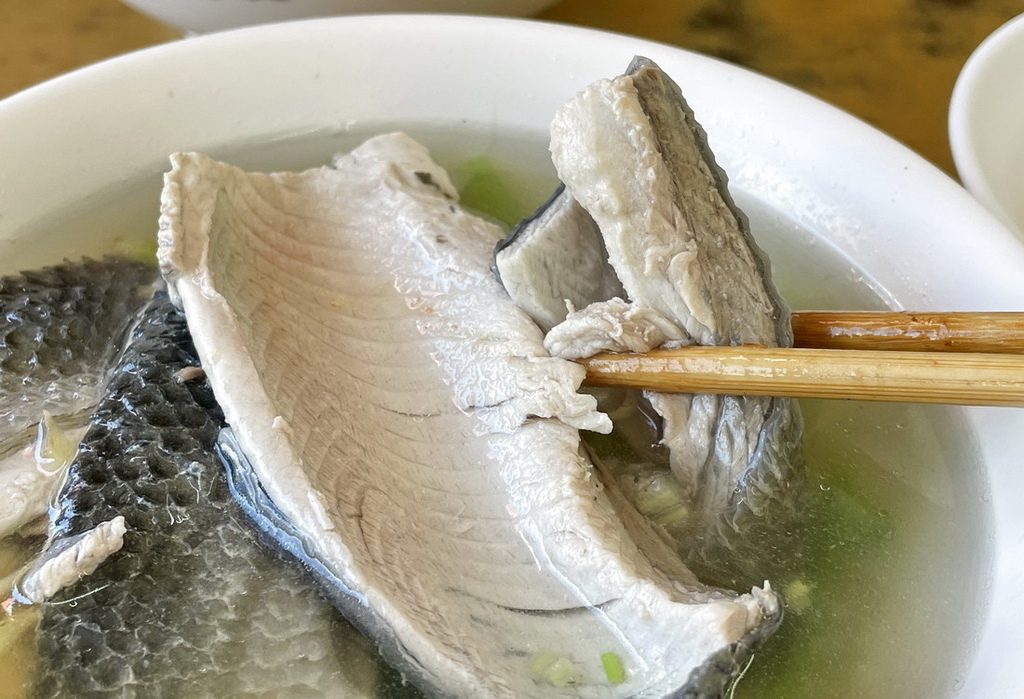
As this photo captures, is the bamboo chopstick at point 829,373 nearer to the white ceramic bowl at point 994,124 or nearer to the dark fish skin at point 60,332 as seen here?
the white ceramic bowl at point 994,124

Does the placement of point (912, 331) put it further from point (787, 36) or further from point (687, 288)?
point (787, 36)

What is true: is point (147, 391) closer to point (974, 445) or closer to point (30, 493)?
point (30, 493)

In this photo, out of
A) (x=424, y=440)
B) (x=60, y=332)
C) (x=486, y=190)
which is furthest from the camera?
(x=486, y=190)

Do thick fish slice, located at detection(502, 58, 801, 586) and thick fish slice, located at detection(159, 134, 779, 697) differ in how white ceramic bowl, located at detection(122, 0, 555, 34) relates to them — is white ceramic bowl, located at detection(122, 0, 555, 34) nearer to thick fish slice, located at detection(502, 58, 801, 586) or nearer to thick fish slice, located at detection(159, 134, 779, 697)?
thick fish slice, located at detection(159, 134, 779, 697)

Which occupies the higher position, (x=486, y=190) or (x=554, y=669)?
(x=486, y=190)

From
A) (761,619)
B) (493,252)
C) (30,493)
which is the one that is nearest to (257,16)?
(493,252)

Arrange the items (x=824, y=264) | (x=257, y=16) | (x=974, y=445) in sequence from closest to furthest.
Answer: (x=974, y=445), (x=824, y=264), (x=257, y=16)

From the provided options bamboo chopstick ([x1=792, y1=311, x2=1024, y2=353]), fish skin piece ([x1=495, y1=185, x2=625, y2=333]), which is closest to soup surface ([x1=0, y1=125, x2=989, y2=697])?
bamboo chopstick ([x1=792, y1=311, x2=1024, y2=353])

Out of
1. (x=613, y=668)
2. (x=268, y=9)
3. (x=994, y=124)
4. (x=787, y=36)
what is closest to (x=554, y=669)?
(x=613, y=668)
